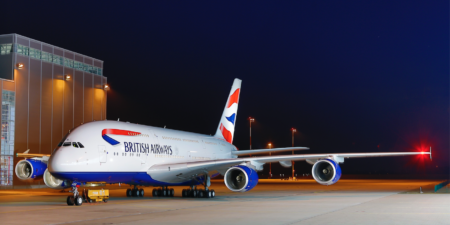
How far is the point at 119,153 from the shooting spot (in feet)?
72.0

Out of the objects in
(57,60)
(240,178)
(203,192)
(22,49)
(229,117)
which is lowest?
(203,192)

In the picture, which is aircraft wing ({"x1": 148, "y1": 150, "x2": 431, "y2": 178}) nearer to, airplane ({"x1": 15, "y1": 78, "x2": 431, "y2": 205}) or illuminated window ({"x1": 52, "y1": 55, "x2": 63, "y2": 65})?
airplane ({"x1": 15, "y1": 78, "x2": 431, "y2": 205})

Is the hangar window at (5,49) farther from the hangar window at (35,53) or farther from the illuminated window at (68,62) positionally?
the illuminated window at (68,62)

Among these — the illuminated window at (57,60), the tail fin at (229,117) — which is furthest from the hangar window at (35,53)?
the tail fin at (229,117)

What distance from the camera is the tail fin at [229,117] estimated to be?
34.8 m

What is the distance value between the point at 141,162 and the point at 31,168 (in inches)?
210

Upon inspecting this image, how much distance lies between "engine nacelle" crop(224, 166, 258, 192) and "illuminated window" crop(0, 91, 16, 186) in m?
23.9

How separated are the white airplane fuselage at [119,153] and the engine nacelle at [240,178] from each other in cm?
307

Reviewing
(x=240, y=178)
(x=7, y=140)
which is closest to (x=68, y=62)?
(x=7, y=140)

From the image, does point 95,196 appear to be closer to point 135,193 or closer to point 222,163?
point 135,193

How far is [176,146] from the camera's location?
87.7 ft

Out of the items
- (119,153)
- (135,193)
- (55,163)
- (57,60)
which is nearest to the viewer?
(55,163)

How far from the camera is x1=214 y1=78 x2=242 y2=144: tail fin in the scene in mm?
34844

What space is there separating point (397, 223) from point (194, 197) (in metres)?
14.9
